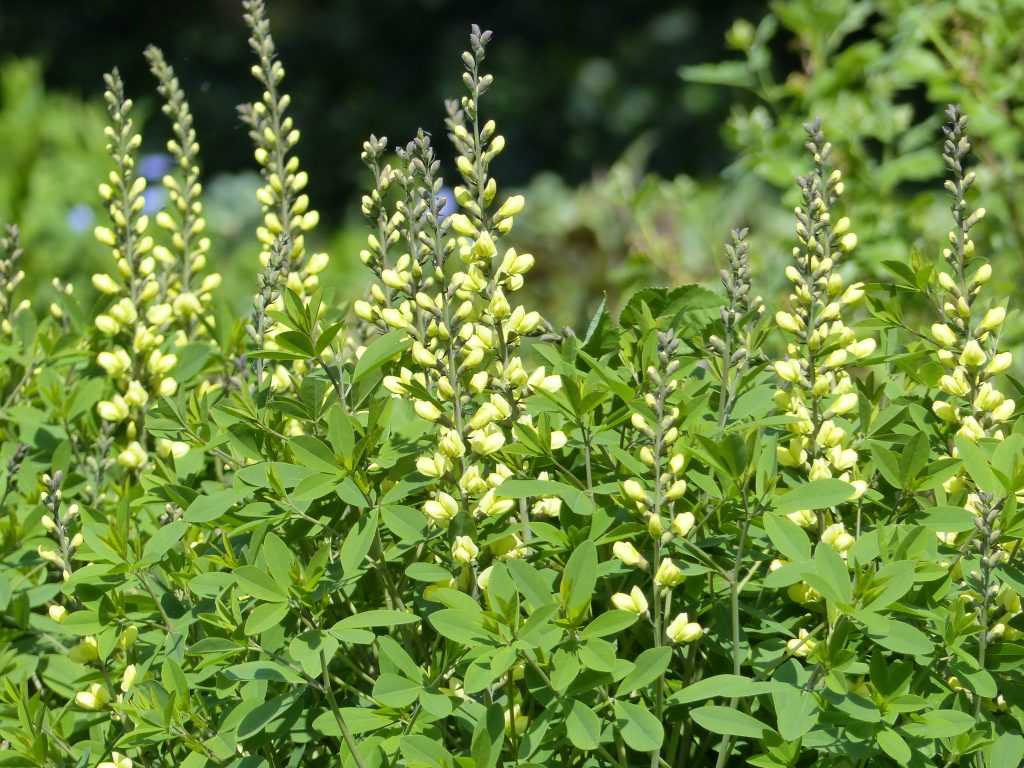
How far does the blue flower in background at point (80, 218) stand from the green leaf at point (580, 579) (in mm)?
5728

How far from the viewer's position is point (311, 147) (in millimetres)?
12242

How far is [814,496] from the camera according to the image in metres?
1.53

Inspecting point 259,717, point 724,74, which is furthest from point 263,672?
point 724,74

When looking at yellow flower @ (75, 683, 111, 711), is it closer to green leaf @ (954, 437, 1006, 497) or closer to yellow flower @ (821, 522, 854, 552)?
yellow flower @ (821, 522, 854, 552)

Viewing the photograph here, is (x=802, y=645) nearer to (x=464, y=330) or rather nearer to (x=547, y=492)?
(x=547, y=492)

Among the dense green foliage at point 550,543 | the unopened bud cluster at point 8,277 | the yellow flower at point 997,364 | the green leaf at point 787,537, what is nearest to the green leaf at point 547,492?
the dense green foliage at point 550,543

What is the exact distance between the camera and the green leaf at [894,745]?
144 cm

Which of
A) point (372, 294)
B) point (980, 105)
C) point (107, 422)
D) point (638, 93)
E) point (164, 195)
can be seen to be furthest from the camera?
point (638, 93)

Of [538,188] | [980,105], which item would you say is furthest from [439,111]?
[980,105]

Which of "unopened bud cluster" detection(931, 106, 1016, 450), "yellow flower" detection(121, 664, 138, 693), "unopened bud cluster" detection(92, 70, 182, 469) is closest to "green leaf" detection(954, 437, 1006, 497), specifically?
"unopened bud cluster" detection(931, 106, 1016, 450)

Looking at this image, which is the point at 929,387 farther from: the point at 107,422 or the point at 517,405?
the point at 107,422

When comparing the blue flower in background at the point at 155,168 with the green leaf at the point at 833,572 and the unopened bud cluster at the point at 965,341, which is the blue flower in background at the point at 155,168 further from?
the green leaf at the point at 833,572

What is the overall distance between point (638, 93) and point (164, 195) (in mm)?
5133

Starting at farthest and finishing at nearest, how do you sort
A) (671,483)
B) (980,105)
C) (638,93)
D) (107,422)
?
(638,93)
(980,105)
(107,422)
(671,483)
